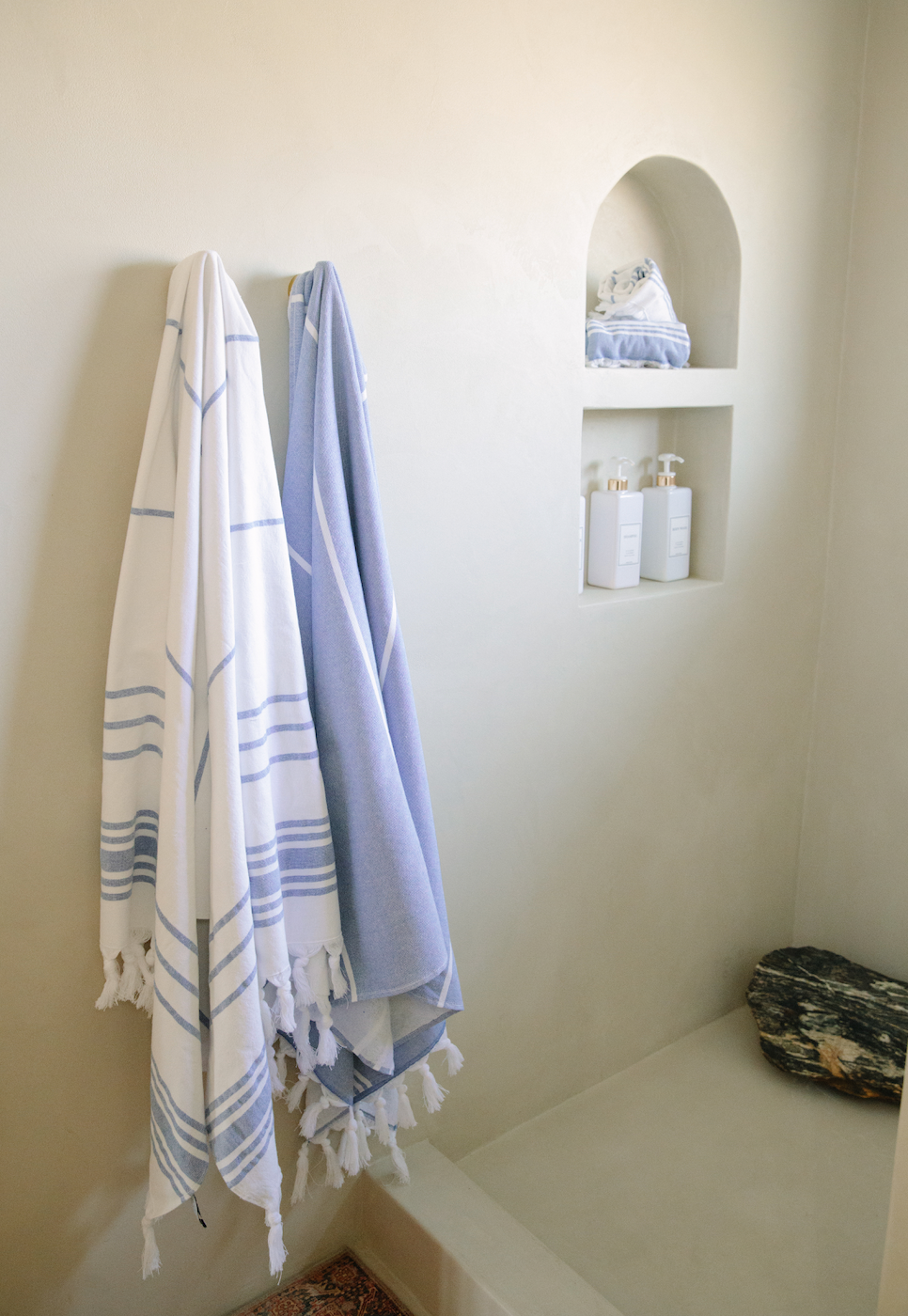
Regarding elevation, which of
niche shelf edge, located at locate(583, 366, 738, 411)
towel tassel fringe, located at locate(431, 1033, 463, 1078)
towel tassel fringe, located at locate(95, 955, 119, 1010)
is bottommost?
towel tassel fringe, located at locate(431, 1033, 463, 1078)

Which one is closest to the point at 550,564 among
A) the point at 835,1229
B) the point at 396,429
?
the point at 396,429

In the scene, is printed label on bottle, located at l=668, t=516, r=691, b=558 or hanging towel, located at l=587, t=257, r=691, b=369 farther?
printed label on bottle, located at l=668, t=516, r=691, b=558

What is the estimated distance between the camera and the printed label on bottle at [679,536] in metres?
1.88

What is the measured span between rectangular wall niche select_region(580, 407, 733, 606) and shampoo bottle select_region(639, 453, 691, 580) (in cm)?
3

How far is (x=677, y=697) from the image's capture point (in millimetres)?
1867

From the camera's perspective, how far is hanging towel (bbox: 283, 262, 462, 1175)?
1180 mm

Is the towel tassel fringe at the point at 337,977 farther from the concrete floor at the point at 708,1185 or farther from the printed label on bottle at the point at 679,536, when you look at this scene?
the printed label on bottle at the point at 679,536

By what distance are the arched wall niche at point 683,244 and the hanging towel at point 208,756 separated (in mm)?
934

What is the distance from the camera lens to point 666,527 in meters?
1.87

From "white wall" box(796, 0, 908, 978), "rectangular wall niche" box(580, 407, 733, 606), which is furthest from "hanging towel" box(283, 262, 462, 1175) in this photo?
"white wall" box(796, 0, 908, 978)

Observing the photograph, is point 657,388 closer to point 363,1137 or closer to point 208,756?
point 208,756

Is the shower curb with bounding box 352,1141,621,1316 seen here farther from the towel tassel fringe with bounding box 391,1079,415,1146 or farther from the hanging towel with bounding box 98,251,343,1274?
the hanging towel with bounding box 98,251,343,1274

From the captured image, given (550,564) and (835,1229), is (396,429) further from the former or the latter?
(835,1229)

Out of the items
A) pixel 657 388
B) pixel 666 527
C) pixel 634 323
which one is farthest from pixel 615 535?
pixel 634 323
